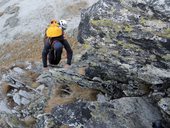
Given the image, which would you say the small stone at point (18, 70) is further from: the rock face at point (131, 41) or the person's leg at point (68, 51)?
the rock face at point (131, 41)

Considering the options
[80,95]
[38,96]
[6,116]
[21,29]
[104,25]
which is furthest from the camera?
[21,29]

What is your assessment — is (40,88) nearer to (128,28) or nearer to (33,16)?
(128,28)

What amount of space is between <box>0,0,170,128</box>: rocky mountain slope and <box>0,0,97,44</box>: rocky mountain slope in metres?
19.7

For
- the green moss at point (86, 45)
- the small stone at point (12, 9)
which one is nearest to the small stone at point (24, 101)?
the green moss at point (86, 45)

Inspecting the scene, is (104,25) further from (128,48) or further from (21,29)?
(21,29)

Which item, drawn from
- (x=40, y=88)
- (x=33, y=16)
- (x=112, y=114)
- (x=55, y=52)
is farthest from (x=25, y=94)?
(x=33, y=16)

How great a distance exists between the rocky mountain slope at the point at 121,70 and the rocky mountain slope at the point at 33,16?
1972 cm

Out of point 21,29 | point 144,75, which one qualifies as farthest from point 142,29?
point 21,29

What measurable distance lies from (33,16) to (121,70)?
28.0 metres

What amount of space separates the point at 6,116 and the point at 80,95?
3702 millimetres

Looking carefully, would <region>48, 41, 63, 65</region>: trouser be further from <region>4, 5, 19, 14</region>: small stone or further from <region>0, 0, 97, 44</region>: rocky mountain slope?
<region>4, 5, 19, 14</region>: small stone

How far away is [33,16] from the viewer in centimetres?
4031

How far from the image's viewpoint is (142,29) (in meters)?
12.2

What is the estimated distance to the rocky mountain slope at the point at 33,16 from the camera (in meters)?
37.2
